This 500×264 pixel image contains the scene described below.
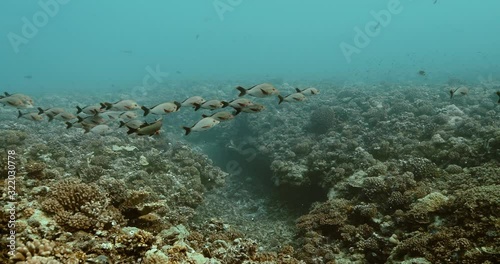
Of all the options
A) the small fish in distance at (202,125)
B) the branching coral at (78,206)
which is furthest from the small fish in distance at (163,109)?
the branching coral at (78,206)

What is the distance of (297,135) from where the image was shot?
15617 mm

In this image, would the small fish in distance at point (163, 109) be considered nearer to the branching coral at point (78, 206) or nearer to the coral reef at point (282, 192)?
the coral reef at point (282, 192)

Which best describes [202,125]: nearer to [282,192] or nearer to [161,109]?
[161,109]

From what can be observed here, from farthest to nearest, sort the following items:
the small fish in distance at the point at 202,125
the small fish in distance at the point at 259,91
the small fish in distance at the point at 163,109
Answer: the small fish in distance at the point at 259,91 → the small fish in distance at the point at 163,109 → the small fish in distance at the point at 202,125

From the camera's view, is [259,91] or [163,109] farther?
[259,91]

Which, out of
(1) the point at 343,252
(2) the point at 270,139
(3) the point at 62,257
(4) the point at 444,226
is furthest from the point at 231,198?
(3) the point at 62,257

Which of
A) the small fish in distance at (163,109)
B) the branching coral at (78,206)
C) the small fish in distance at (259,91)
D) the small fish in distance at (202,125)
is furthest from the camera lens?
the small fish in distance at (259,91)

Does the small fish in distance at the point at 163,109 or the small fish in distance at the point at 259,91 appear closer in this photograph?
the small fish in distance at the point at 163,109

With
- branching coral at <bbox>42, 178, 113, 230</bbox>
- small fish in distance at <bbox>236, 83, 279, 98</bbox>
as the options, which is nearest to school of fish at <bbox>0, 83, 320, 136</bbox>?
small fish in distance at <bbox>236, 83, 279, 98</bbox>

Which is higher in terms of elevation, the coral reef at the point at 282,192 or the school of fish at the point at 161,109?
the school of fish at the point at 161,109

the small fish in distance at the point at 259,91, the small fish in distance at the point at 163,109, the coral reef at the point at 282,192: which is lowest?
the coral reef at the point at 282,192

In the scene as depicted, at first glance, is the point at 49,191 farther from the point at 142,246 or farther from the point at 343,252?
the point at 343,252

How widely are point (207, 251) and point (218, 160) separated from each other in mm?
11521

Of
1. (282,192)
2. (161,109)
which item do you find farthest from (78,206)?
(282,192)
